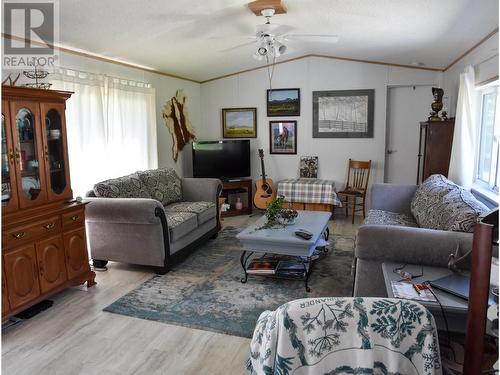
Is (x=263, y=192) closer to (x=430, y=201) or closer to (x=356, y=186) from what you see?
(x=356, y=186)

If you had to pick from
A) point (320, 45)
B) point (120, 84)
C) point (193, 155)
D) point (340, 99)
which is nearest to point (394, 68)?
point (340, 99)

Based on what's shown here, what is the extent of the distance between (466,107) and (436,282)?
98.2 inches

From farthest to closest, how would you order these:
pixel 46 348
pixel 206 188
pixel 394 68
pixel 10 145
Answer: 1. pixel 394 68
2. pixel 206 188
3. pixel 10 145
4. pixel 46 348

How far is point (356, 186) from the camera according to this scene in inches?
236

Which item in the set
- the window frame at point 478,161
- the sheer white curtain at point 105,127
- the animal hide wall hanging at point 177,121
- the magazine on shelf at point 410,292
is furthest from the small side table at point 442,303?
the animal hide wall hanging at point 177,121

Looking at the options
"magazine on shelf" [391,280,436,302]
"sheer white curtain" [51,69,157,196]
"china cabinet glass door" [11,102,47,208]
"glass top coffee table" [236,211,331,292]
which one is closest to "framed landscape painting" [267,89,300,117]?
"sheer white curtain" [51,69,157,196]

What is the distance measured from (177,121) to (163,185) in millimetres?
1543

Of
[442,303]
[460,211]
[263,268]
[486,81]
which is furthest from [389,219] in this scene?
[442,303]

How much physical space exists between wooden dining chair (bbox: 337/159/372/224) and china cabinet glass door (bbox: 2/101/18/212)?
13.9 feet

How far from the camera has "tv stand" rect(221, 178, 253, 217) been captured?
6.07 metres

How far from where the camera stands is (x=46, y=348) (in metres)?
2.55

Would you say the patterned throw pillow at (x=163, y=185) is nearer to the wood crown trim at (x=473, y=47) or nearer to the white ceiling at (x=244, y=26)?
the white ceiling at (x=244, y=26)

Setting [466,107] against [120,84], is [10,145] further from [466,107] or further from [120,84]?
[466,107]

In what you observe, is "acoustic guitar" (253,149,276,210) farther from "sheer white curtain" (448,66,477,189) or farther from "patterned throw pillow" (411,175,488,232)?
"sheer white curtain" (448,66,477,189)
